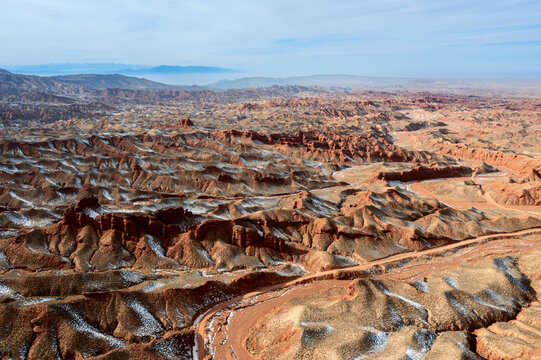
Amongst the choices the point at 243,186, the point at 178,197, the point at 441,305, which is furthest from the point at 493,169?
the point at 178,197

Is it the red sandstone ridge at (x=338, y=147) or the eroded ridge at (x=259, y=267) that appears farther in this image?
the red sandstone ridge at (x=338, y=147)

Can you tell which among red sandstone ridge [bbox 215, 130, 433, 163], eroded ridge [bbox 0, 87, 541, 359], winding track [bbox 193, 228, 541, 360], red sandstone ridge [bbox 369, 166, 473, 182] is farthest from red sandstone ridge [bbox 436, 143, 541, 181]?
winding track [bbox 193, 228, 541, 360]

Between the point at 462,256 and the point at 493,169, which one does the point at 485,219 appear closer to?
the point at 462,256

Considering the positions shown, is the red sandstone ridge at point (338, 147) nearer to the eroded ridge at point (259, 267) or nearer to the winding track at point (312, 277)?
the eroded ridge at point (259, 267)

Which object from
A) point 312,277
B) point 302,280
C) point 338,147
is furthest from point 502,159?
point 302,280

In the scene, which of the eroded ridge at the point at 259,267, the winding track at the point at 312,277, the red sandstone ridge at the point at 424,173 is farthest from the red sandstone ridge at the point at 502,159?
the winding track at the point at 312,277

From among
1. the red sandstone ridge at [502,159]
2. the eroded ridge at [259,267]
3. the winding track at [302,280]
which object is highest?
the red sandstone ridge at [502,159]

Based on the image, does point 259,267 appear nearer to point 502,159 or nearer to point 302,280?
point 302,280

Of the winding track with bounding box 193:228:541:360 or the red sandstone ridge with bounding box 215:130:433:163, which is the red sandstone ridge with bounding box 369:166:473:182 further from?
the winding track with bounding box 193:228:541:360
